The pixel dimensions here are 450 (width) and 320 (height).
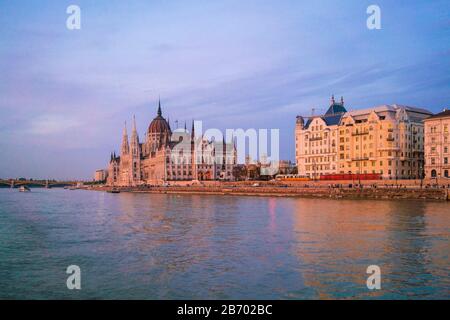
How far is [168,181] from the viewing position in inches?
6073

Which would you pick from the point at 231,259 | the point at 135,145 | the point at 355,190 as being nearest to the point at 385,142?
→ the point at 355,190

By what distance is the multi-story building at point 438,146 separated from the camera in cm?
7075

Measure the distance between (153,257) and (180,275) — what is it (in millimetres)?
3984

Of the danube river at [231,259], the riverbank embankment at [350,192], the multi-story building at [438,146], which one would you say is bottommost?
the danube river at [231,259]

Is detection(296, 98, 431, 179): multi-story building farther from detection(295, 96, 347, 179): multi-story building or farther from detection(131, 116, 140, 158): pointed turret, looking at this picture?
detection(131, 116, 140, 158): pointed turret

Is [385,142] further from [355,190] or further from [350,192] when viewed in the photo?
[350,192]

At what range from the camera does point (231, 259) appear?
68.6 feet

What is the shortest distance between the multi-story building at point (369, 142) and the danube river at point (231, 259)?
46435mm

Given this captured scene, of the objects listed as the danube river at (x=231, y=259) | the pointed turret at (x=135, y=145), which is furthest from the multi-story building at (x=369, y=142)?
the pointed turret at (x=135, y=145)

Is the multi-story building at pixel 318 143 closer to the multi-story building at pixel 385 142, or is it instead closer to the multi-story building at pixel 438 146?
the multi-story building at pixel 385 142

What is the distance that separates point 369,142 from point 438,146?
1287 cm

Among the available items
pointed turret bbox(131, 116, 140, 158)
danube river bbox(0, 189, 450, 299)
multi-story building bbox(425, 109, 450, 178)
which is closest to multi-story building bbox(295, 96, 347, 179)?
multi-story building bbox(425, 109, 450, 178)

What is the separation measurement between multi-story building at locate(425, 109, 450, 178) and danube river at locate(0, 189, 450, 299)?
3981cm
